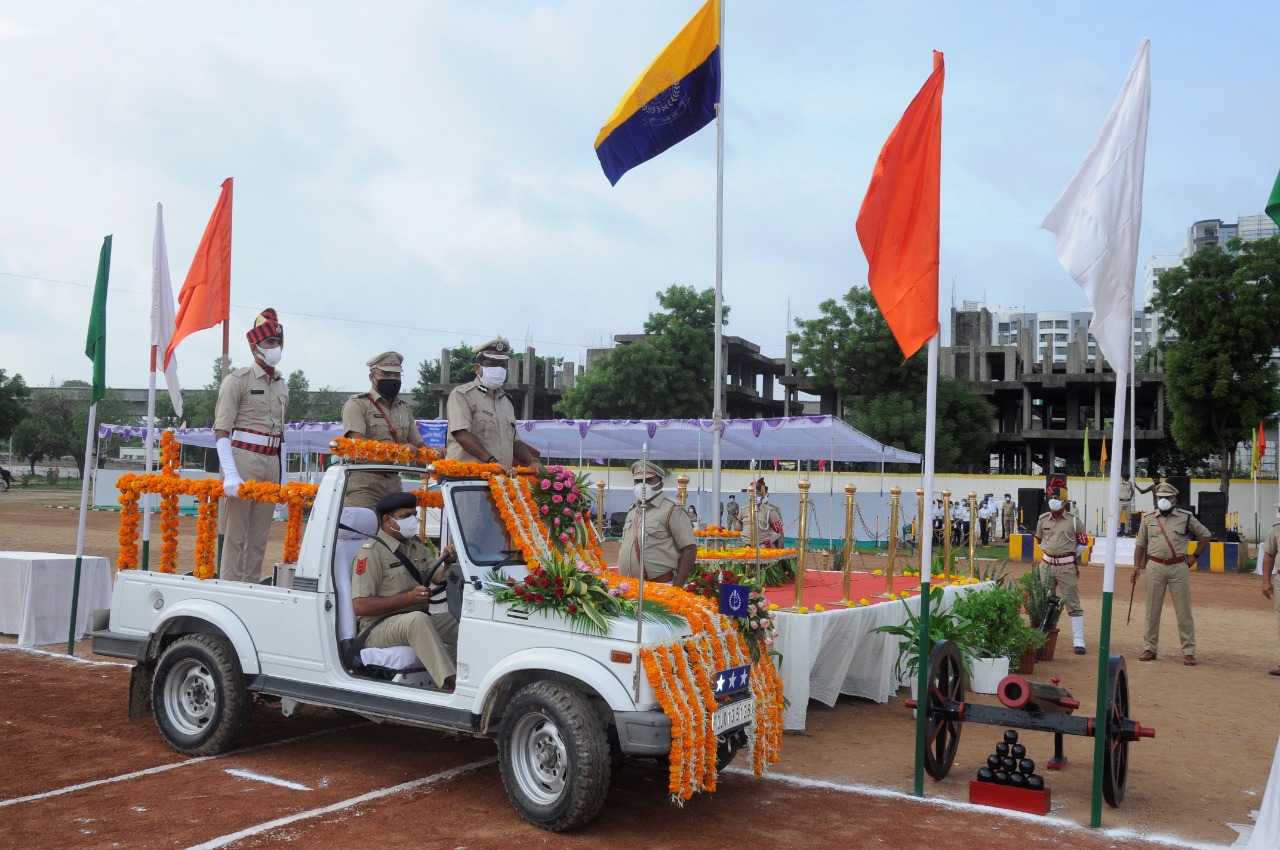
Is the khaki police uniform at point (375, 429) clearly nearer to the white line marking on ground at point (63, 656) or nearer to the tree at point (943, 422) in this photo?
the white line marking on ground at point (63, 656)

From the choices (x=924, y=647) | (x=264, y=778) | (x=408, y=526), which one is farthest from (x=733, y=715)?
(x=264, y=778)

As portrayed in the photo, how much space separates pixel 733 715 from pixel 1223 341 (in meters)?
32.3

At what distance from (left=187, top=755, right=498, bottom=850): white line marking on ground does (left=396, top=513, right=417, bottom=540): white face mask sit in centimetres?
149

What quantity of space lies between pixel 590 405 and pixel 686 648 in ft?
136

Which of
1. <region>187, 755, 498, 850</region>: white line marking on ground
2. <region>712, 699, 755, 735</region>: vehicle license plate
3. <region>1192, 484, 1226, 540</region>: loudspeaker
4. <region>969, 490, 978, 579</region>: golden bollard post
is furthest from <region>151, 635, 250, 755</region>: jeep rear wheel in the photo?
<region>1192, 484, 1226, 540</region>: loudspeaker

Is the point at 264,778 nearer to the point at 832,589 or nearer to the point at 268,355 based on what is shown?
the point at 268,355

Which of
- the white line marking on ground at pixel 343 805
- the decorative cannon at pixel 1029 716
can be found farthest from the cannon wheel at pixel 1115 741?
the white line marking on ground at pixel 343 805

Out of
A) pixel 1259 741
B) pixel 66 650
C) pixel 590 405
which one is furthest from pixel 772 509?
pixel 590 405

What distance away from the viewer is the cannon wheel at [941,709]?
6793 mm

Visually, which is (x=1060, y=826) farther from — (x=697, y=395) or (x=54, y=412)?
(x=54, y=412)

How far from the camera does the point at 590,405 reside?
155ft

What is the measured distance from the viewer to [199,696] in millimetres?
7176

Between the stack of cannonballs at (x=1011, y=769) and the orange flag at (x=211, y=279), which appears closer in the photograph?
the stack of cannonballs at (x=1011, y=769)

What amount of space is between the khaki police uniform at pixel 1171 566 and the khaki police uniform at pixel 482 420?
26.3 ft
